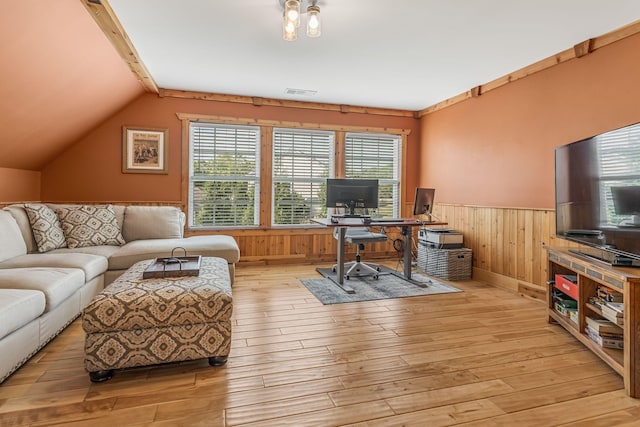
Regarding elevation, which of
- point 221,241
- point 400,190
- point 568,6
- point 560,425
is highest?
point 568,6

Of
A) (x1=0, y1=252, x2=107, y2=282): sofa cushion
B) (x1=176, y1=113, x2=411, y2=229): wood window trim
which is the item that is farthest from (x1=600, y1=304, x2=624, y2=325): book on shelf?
(x1=0, y1=252, x2=107, y2=282): sofa cushion

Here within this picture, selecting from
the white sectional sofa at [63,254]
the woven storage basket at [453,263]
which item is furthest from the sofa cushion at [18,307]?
the woven storage basket at [453,263]

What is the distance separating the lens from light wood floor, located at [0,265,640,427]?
154 centimetres

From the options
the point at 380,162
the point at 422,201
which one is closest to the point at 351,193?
the point at 422,201

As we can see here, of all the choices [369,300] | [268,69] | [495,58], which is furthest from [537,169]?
[268,69]

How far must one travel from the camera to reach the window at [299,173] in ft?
16.1

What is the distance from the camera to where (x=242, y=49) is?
3195mm

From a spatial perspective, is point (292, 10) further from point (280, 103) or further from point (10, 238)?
point (10, 238)

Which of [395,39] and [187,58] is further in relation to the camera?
[187,58]

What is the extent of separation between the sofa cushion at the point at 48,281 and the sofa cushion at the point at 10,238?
504 mm

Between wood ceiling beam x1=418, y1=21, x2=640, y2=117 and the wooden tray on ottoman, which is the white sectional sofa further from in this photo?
wood ceiling beam x1=418, y1=21, x2=640, y2=117

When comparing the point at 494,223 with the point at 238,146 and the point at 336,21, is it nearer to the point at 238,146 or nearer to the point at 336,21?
the point at 336,21

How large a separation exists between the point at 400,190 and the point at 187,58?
3.56 meters

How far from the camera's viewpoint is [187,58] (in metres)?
3.40
